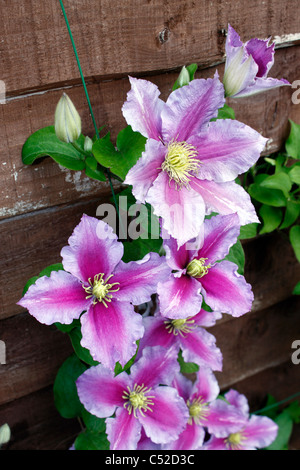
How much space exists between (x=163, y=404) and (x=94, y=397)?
0.41 ft

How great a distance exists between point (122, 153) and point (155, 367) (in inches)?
15.2

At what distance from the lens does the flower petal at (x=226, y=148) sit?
2.19 ft

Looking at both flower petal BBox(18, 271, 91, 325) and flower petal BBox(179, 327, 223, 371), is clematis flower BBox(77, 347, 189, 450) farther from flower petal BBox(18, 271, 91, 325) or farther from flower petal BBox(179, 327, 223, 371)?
flower petal BBox(18, 271, 91, 325)

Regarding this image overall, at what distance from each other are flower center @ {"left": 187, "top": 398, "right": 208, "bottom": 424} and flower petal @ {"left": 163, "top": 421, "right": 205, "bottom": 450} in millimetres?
16

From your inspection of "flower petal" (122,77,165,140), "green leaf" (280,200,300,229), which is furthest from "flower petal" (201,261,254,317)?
"green leaf" (280,200,300,229)

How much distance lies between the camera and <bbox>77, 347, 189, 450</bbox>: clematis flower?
2.64 ft

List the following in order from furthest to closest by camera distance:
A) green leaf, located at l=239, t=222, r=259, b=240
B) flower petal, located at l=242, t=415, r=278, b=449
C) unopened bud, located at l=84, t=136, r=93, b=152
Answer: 1. flower petal, located at l=242, t=415, r=278, b=449
2. green leaf, located at l=239, t=222, r=259, b=240
3. unopened bud, located at l=84, t=136, r=93, b=152

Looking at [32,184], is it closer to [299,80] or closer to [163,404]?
[163,404]

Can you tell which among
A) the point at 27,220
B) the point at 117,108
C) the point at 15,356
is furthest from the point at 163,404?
the point at 117,108

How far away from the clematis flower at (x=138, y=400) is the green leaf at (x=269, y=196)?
0.35 metres

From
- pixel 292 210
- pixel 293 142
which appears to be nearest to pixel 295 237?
pixel 292 210

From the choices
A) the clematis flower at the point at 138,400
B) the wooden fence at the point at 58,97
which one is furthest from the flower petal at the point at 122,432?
the wooden fence at the point at 58,97

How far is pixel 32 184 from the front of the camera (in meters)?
0.78

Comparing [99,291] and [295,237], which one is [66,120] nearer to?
[99,291]
